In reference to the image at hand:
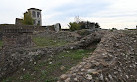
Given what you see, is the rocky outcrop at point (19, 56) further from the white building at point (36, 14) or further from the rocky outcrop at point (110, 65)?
the white building at point (36, 14)

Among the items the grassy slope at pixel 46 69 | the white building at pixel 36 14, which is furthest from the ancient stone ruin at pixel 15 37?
the white building at pixel 36 14

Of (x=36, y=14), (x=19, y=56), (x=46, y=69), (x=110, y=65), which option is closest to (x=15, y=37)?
Result: (x=19, y=56)

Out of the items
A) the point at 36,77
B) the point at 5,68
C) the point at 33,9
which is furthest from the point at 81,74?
the point at 33,9

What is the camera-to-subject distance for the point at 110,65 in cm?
600

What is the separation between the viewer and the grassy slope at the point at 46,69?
649 cm

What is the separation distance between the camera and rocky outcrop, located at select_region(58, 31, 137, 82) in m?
5.06

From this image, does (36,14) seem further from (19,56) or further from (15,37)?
(19,56)

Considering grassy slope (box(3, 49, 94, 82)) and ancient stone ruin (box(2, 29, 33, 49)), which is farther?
ancient stone ruin (box(2, 29, 33, 49))

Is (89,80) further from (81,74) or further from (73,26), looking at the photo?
(73,26)

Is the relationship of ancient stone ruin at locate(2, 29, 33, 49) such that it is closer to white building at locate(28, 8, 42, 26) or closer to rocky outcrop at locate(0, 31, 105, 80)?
rocky outcrop at locate(0, 31, 105, 80)

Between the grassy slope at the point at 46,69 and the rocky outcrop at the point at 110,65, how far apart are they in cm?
82

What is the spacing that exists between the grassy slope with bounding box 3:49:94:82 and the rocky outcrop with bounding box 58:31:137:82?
82 cm

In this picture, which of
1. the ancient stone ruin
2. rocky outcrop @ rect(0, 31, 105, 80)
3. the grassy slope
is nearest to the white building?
the ancient stone ruin

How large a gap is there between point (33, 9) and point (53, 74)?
5041 centimetres
